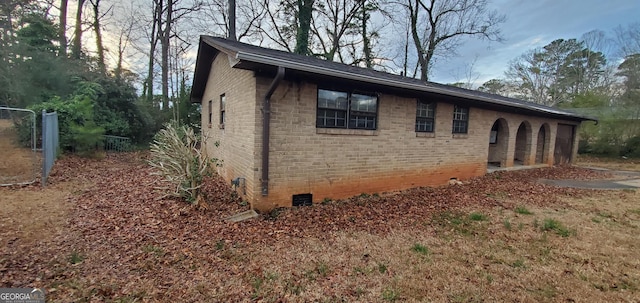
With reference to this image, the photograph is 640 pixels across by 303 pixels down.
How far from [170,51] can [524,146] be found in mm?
22742

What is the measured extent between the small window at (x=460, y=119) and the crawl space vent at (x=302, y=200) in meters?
5.75

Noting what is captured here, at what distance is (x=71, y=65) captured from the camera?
13.1 meters

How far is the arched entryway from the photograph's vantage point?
Result: 40.5 feet

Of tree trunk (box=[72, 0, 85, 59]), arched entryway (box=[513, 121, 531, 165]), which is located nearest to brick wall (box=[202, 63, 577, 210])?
arched entryway (box=[513, 121, 531, 165])

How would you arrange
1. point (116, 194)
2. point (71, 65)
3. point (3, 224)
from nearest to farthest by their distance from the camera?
point (3, 224) < point (116, 194) < point (71, 65)

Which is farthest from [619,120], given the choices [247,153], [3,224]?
[3,224]

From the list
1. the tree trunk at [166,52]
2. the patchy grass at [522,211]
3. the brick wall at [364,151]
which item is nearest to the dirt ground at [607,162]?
the brick wall at [364,151]

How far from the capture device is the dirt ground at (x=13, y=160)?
6756 millimetres

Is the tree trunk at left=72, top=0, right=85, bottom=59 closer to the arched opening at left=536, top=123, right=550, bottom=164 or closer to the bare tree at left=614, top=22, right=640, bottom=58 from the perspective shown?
the arched opening at left=536, top=123, right=550, bottom=164

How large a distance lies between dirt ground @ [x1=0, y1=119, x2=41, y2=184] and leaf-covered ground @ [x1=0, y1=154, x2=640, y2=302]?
1.14 m

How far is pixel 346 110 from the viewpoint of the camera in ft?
20.6

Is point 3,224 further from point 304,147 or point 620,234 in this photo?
point 620,234

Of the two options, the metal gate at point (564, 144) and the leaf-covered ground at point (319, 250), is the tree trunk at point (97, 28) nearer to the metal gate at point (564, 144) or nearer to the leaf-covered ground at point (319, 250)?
the leaf-covered ground at point (319, 250)

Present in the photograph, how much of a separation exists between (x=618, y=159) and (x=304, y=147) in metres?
22.6
